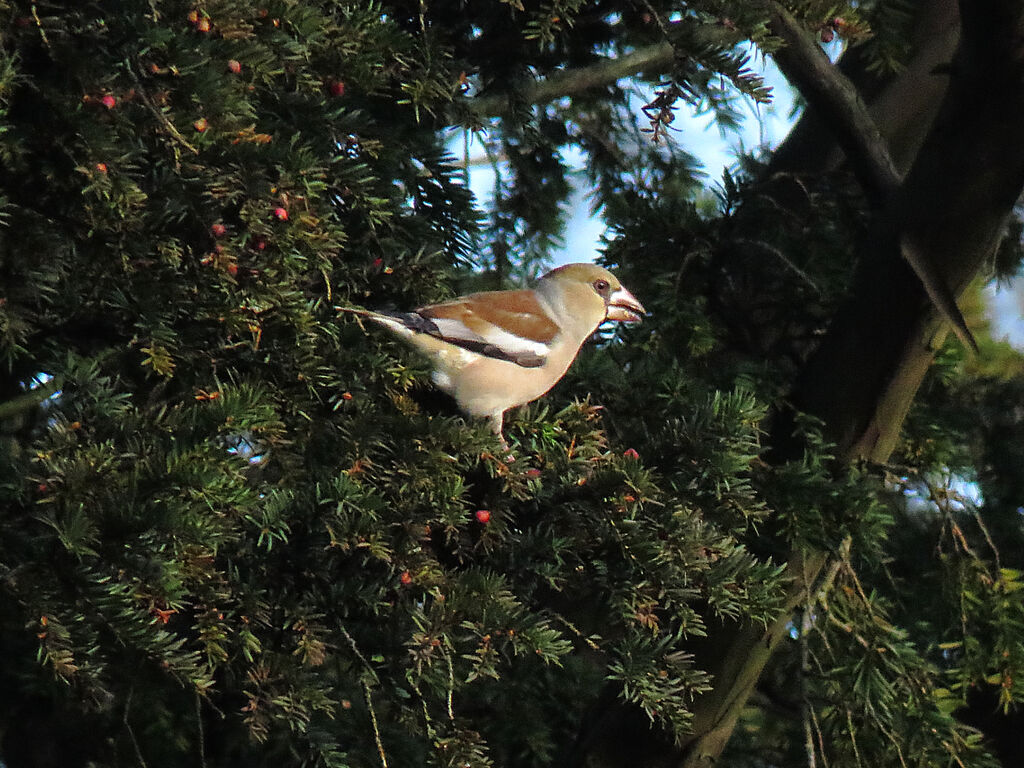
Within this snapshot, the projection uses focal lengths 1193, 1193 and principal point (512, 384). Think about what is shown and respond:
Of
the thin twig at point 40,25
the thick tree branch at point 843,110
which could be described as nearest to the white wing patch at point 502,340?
the thick tree branch at point 843,110

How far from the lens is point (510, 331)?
3.65m

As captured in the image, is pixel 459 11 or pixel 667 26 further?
pixel 459 11

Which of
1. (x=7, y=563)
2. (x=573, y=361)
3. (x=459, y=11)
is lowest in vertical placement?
(x=7, y=563)

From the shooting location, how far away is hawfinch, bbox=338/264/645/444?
3.06 m

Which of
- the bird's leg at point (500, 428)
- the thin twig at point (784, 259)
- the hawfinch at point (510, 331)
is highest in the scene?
the thin twig at point (784, 259)

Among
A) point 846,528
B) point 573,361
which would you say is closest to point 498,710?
point 573,361

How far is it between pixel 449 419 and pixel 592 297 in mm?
1380

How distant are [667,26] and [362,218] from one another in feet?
2.85

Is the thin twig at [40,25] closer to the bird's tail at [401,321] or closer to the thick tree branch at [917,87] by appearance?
the bird's tail at [401,321]

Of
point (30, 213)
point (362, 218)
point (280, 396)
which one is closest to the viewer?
point (30, 213)

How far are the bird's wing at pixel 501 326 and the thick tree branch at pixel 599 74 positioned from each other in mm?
577

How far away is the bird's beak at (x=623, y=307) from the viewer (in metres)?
3.83

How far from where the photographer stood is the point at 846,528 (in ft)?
9.86

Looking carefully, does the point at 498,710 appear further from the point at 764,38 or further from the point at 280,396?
the point at 764,38
